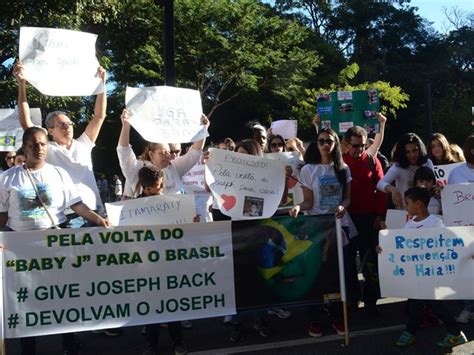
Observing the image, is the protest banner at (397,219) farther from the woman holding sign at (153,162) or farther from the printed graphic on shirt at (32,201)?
the printed graphic on shirt at (32,201)

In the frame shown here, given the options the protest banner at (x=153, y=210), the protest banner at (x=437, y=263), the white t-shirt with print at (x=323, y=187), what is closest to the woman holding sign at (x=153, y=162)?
the protest banner at (x=153, y=210)

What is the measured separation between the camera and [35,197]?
4.51 meters

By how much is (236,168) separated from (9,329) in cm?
218

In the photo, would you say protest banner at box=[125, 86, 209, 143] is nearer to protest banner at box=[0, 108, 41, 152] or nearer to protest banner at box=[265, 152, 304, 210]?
protest banner at box=[265, 152, 304, 210]

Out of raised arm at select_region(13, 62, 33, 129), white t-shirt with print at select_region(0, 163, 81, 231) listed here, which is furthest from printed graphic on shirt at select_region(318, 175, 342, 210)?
raised arm at select_region(13, 62, 33, 129)

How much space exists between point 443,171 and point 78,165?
3.46m

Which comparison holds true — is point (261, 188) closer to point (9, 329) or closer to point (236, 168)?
point (236, 168)

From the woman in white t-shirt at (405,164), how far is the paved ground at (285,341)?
1.20m

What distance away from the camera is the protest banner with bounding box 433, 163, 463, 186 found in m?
5.73

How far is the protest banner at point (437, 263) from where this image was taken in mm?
4840

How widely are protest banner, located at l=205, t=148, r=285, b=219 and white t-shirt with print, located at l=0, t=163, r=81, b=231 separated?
1274 millimetres

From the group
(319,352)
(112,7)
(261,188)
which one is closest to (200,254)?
(261,188)

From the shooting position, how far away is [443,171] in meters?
5.80

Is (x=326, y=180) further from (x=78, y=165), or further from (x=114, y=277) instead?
(x=78, y=165)
